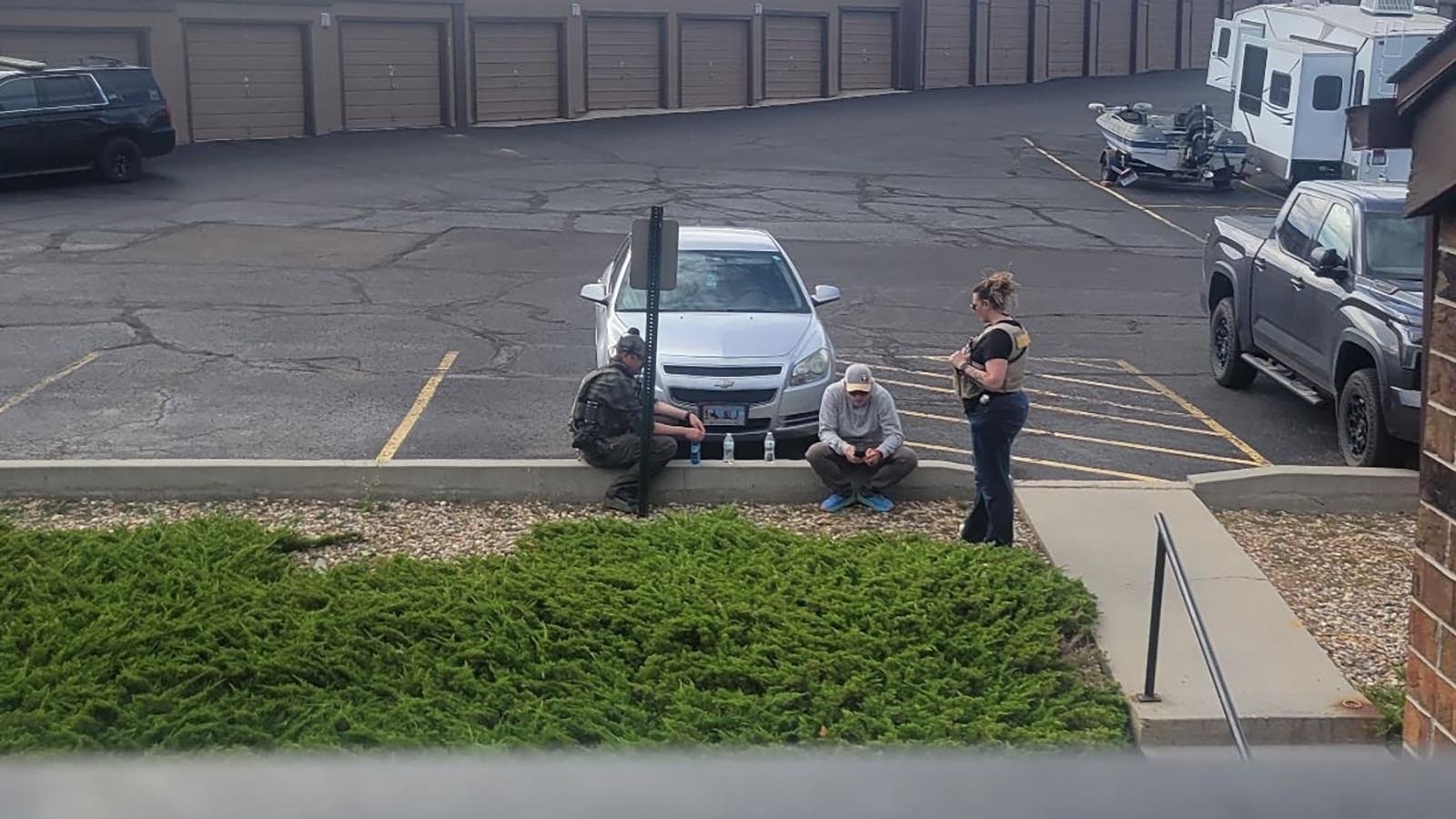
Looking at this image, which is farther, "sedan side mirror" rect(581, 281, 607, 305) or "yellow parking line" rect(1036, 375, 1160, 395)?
"yellow parking line" rect(1036, 375, 1160, 395)

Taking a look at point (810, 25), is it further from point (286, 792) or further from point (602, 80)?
point (286, 792)

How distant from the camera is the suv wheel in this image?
25.1 m

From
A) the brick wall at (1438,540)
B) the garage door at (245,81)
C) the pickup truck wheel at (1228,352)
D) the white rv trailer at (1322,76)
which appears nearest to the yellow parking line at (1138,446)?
the pickup truck wheel at (1228,352)

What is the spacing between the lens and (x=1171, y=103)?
42125mm

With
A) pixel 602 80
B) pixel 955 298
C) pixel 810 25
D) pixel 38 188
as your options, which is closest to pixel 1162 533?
pixel 955 298

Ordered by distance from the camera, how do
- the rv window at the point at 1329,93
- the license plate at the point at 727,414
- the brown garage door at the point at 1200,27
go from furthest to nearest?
the brown garage door at the point at 1200,27 < the rv window at the point at 1329,93 < the license plate at the point at 727,414

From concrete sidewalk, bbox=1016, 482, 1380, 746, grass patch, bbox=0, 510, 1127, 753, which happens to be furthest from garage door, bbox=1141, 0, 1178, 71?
grass patch, bbox=0, 510, 1127, 753

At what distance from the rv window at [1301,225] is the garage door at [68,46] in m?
21.3

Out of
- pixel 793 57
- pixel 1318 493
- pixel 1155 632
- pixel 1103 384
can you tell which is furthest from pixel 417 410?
pixel 793 57

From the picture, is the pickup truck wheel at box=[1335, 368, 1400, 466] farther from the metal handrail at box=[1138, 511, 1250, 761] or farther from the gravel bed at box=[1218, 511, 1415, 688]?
the metal handrail at box=[1138, 511, 1250, 761]

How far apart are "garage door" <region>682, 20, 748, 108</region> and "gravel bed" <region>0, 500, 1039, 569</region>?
29.7 m

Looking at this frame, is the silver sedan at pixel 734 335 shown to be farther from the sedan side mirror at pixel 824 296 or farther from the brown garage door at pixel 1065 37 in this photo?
the brown garage door at pixel 1065 37

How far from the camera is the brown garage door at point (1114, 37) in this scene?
4834 cm

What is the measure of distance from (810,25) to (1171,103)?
957 centimetres
